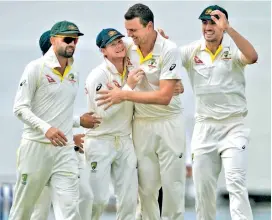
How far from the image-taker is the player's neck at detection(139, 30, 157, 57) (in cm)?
966

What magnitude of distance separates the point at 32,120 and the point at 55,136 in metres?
0.24

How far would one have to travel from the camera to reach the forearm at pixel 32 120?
9000mm

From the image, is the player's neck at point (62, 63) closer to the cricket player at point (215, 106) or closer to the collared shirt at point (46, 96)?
the collared shirt at point (46, 96)

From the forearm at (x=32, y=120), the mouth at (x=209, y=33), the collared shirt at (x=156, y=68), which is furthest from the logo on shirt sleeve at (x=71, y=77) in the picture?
the mouth at (x=209, y=33)

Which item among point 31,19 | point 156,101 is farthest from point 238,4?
point 156,101

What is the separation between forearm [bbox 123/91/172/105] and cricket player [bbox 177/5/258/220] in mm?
437

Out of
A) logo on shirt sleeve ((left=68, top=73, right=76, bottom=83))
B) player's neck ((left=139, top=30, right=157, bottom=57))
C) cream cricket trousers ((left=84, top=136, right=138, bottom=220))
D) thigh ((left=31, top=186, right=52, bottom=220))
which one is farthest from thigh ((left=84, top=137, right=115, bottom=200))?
player's neck ((left=139, top=30, right=157, bottom=57))

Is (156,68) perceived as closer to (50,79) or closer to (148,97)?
(148,97)

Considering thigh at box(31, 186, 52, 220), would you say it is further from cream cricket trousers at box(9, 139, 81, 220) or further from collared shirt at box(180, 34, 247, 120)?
collared shirt at box(180, 34, 247, 120)

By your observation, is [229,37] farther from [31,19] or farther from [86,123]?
[31,19]

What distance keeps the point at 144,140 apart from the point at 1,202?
3.89m

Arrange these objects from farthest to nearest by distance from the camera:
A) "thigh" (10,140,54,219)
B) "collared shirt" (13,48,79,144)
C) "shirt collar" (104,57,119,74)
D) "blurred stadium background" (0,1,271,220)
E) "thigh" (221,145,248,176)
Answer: "blurred stadium background" (0,1,271,220) < "shirt collar" (104,57,119,74) < "thigh" (221,145,248,176) < "thigh" (10,140,54,219) < "collared shirt" (13,48,79,144)

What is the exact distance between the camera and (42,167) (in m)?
9.27

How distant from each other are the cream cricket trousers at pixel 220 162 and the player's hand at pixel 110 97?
82cm
